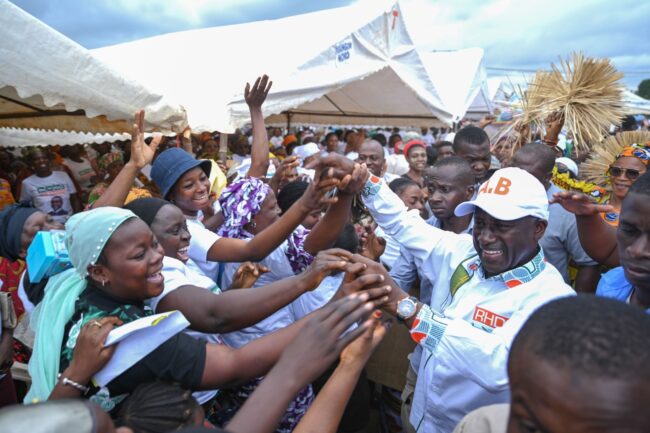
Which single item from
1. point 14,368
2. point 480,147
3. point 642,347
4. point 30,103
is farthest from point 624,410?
point 30,103

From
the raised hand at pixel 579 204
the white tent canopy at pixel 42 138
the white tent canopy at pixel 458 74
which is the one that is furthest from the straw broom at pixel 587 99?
the white tent canopy at pixel 42 138

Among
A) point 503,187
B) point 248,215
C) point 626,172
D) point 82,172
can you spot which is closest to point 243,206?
point 248,215

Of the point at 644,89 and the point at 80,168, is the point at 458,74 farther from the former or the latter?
the point at 644,89

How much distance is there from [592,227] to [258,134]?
2555 millimetres

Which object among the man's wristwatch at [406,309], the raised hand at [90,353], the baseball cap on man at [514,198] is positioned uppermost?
the baseball cap on man at [514,198]

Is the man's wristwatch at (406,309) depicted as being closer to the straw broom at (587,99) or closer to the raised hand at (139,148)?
the raised hand at (139,148)

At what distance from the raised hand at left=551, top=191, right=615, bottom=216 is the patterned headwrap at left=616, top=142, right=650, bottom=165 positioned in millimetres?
1371

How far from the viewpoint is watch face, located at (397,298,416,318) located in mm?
1801

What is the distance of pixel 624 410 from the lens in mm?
869

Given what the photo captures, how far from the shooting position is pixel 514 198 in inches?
79.0

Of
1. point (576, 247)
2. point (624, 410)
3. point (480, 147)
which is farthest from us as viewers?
point (480, 147)

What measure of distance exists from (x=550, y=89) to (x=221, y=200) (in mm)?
3809

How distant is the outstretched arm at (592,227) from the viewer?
2338 millimetres

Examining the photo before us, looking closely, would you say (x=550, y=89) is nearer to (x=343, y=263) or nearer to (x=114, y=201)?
(x=343, y=263)
